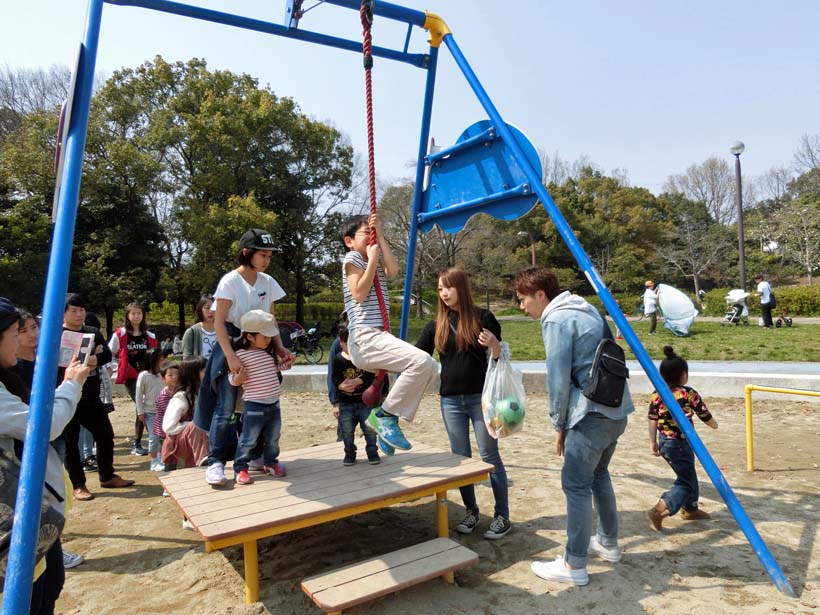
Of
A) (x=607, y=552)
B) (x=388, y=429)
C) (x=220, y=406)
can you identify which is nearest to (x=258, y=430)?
(x=220, y=406)

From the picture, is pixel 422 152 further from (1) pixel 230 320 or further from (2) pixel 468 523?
(2) pixel 468 523

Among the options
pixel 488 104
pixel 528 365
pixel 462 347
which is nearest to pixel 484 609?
pixel 462 347

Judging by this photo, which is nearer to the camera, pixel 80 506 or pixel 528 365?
pixel 80 506

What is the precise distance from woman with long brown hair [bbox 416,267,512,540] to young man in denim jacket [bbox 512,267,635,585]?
599 millimetres

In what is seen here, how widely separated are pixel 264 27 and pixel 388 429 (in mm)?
3308

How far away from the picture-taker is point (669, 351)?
4262 mm

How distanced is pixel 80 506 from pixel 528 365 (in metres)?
8.67

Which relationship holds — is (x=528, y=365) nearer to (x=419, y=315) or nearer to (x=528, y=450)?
(x=528, y=450)

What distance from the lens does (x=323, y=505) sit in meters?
3.36

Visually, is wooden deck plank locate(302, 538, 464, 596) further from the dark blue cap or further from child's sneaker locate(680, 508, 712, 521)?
child's sneaker locate(680, 508, 712, 521)

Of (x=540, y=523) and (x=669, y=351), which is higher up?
(x=669, y=351)

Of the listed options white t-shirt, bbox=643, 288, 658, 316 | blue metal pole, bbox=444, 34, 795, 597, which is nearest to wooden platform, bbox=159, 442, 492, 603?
blue metal pole, bbox=444, 34, 795, 597

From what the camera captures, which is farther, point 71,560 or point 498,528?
point 498,528

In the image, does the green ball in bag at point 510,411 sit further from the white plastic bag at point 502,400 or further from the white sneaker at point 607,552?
the white sneaker at point 607,552
